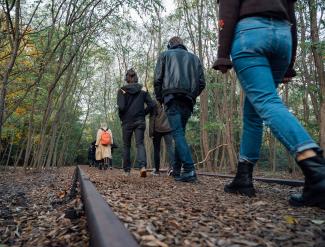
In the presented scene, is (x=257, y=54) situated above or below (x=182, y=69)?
below

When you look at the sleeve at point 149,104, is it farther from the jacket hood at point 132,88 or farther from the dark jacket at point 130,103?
the jacket hood at point 132,88

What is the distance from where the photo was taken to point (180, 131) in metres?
5.30

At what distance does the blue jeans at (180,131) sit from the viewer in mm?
5227

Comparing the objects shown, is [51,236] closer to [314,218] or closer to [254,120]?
[314,218]

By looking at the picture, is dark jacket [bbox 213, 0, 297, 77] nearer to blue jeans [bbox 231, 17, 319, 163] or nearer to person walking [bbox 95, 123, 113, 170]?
blue jeans [bbox 231, 17, 319, 163]

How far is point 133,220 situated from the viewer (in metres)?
2.13

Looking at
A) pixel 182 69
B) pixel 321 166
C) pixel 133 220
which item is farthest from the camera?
pixel 182 69

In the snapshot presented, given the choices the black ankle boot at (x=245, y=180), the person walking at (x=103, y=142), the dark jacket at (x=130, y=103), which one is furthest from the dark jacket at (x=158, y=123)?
the person walking at (x=103, y=142)

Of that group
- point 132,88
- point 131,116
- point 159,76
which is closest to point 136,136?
point 131,116

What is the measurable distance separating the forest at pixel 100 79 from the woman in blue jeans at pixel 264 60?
462cm

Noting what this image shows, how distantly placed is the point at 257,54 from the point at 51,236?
1.93 m

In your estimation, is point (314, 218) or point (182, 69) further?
point (182, 69)

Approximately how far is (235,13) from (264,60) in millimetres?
461

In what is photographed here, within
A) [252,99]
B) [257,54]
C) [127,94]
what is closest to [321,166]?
[252,99]
